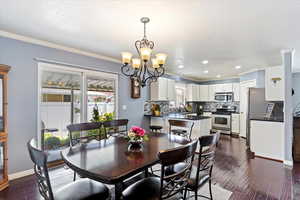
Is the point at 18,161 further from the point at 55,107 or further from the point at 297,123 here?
the point at 297,123

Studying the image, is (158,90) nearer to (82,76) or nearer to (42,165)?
(82,76)

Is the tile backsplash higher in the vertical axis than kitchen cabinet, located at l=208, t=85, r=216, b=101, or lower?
lower

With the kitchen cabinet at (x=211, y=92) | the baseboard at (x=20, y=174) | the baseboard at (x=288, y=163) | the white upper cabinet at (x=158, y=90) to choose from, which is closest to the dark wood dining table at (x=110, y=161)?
the baseboard at (x=20, y=174)

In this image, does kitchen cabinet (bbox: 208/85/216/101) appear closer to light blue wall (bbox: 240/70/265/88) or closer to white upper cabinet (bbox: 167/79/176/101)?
light blue wall (bbox: 240/70/265/88)

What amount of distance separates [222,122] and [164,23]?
5.55 metres

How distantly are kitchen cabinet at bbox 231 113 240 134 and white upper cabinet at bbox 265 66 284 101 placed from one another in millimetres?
2489

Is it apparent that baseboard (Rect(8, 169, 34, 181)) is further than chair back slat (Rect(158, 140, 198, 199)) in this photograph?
Yes

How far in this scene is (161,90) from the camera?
529 cm

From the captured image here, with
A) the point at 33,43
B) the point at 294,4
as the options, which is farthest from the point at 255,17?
the point at 33,43

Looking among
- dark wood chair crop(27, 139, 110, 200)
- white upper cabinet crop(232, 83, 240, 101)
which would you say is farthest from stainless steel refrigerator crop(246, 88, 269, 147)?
dark wood chair crop(27, 139, 110, 200)

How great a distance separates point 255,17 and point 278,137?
2999 millimetres

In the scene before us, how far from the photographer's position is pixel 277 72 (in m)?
3.85

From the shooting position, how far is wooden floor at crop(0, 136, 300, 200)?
2289 millimetres

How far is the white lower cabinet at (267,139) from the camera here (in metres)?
3.68
